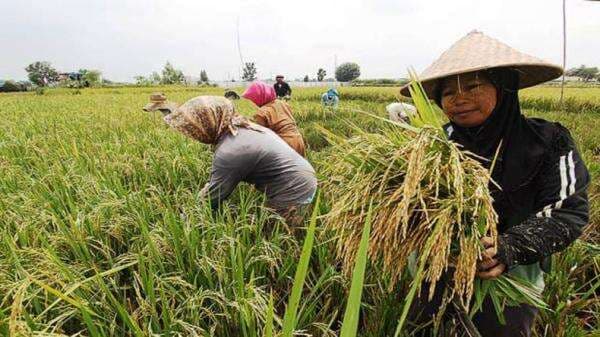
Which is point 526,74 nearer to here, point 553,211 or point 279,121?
point 553,211

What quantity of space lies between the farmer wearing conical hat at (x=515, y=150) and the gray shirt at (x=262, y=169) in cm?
116

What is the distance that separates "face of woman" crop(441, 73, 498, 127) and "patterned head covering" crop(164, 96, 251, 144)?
141 cm

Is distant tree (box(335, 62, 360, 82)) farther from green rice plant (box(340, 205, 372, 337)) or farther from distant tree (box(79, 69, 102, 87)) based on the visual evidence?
green rice plant (box(340, 205, 372, 337))

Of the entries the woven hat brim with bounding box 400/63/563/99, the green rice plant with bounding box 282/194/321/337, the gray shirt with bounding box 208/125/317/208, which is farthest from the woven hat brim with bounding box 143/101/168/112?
the green rice plant with bounding box 282/194/321/337

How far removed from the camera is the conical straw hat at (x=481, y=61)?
3.77ft

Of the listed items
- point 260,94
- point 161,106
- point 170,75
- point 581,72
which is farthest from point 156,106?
point 170,75

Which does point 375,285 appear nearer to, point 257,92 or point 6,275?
point 6,275

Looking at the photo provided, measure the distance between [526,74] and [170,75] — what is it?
200ft

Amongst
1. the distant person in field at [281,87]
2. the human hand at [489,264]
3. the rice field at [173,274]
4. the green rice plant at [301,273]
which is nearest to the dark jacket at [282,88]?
the distant person in field at [281,87]

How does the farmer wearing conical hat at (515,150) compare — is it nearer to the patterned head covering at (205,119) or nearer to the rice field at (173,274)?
the rice field at (173,274)

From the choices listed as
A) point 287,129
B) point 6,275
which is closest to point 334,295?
point 6,275

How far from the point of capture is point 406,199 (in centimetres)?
79

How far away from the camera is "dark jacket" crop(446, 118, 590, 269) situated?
1.04 metres

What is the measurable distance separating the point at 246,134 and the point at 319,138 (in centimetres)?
380
